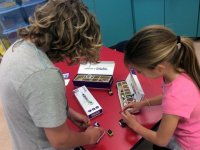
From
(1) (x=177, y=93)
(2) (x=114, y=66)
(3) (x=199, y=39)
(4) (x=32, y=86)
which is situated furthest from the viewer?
(3) (x=199, y=39)

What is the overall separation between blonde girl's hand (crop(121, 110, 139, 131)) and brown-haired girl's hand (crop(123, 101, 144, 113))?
0.16 feet

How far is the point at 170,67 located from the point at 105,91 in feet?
1.46

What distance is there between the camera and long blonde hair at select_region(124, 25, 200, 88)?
925 millimetres

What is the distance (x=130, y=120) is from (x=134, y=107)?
11 centimetres

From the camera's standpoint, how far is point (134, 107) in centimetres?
113

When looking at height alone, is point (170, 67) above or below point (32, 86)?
below

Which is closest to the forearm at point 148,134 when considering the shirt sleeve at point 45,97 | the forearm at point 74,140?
the forearm at point 74,140

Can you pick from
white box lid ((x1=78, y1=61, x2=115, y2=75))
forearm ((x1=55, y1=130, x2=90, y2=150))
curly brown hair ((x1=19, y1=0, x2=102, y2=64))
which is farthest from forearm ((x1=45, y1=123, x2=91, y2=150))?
white box lid ((x1=78, y1=61, x2=115, y2=75))

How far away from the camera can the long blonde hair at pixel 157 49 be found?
0.92 m

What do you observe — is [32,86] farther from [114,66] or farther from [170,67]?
[114,66]

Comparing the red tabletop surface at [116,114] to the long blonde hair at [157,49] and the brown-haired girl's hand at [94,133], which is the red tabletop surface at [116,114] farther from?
the long blonde hair at [157,49]

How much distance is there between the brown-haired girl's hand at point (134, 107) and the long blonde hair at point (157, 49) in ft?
0.79

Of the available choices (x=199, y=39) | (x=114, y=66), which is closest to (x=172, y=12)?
(x=199, y=39)

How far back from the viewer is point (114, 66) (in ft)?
4.86
